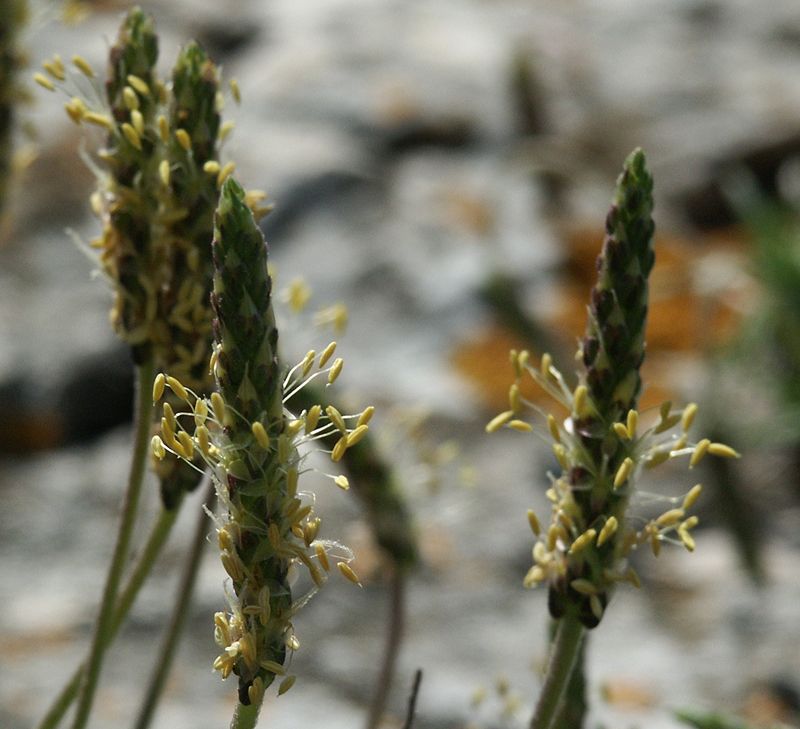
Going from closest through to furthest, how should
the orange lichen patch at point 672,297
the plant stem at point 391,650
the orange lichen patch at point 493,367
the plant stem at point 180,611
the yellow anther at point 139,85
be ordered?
1. the yellow anther at point 139,85
2. the plant stem at point 180,611
3. the plant stem at point 391,650
4. the orange lichen patch at point 493,367
5. the orange lichen patch at point 672,297

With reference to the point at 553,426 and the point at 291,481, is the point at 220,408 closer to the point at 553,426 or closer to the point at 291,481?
the point at 291,481

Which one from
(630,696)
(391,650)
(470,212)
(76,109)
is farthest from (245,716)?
(470,212)

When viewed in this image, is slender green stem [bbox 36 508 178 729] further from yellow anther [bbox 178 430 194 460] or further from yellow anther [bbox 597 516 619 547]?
yellow anther [bbox 597 516 619 547]

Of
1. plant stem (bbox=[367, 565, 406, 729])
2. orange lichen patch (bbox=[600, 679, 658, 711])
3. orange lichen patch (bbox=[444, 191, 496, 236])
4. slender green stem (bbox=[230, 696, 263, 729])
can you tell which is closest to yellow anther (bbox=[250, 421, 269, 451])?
slender green stem (bbox=[230, 696, 263, 729])

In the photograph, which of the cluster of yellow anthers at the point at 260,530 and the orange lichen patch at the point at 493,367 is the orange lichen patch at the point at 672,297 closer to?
the orange lichen patch at the point at 493,367

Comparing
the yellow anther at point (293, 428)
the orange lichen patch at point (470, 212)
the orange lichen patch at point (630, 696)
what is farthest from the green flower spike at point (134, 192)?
the orange lichen patch at point (470, 212)
